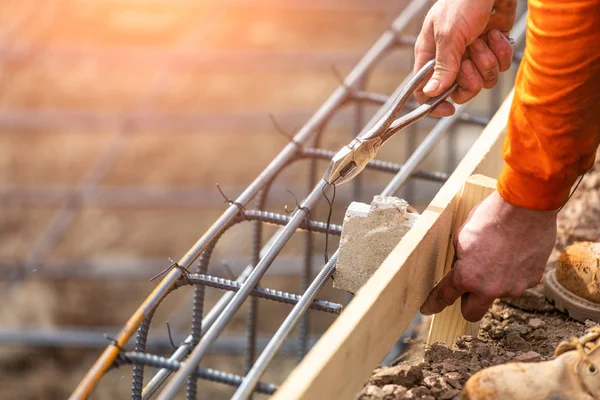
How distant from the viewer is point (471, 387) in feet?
4.83

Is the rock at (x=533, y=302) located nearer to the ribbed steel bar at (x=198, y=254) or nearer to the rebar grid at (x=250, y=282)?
the rebar grid at (x=250, y=282)

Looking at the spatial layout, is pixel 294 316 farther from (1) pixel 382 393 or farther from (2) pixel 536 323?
(2) pixel 536 323

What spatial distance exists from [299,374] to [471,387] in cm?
35

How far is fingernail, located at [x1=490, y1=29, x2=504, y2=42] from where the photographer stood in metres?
2.06

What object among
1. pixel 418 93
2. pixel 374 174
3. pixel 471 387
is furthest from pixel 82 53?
pixel 471 387

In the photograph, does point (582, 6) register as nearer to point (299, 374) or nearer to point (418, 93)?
point (418, 93)

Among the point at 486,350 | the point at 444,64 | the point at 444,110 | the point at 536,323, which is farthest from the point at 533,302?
the point at 444,64

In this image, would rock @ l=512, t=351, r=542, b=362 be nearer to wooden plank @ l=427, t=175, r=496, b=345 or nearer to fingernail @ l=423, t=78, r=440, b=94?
wooden plank @ l=427, t=175, r=496, b=345

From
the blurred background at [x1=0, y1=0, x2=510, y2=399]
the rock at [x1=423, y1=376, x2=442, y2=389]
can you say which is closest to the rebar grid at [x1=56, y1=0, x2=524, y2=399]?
the rock at [x1=423, y1=376, x2=442, y2=389]

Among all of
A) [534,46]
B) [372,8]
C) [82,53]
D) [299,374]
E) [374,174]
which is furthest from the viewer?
[374,174]

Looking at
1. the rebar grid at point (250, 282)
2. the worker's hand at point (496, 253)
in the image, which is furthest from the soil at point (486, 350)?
the rebar grid at point (250, 282)

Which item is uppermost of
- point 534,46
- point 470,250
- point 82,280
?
point 534,46

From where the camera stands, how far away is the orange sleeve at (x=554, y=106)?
1513 millimetres

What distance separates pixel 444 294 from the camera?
71.1 inches
